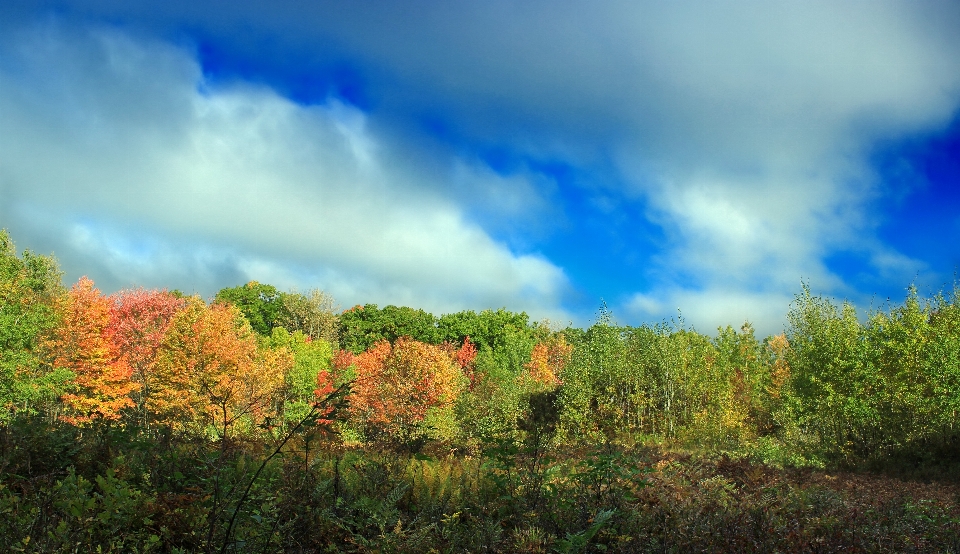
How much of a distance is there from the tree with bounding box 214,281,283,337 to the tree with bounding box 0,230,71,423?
27.9 metres

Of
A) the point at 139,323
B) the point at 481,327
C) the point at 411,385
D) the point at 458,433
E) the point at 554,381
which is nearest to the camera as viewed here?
the point at 458,433

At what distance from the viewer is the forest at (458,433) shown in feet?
13.1

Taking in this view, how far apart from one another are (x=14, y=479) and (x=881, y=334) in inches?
966

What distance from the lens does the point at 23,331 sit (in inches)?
992

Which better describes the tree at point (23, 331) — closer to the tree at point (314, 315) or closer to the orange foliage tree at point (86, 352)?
the orange foliage tree at point (86, 352)

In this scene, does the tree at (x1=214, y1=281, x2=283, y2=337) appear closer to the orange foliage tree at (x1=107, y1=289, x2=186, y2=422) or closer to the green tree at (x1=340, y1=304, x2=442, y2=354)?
the green tree at (x1=340, y1=304, x2=442, y2=354)

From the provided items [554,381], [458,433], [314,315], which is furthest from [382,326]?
[458,433]

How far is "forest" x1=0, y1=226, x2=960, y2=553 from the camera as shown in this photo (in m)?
4.01

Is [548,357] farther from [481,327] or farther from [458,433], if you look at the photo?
[458,433]

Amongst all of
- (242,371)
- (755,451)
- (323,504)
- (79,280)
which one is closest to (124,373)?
(79,280)

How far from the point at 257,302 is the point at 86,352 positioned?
99.1 feet

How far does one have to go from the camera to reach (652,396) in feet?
83.8

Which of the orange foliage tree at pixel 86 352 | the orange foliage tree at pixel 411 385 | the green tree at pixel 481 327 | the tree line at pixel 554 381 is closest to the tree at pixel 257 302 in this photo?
the green tree at pixel 481 327

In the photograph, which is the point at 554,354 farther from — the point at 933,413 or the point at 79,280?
the point at 79,280
